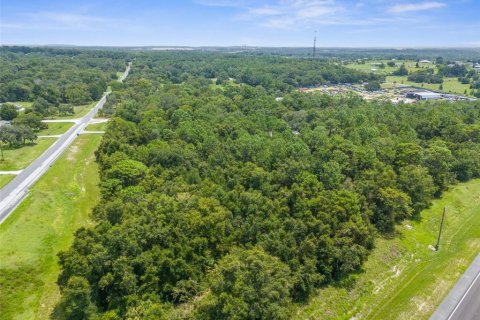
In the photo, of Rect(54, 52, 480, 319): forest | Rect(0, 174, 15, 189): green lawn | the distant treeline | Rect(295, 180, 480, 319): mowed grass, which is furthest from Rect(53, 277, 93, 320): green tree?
the distant treeline

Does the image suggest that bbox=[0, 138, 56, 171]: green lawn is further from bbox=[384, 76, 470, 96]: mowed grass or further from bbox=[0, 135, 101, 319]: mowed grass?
bbox=[384, 76, 470, 96]: mowed grass

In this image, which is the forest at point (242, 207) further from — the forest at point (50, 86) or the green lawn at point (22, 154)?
the forest at point (50, 86)

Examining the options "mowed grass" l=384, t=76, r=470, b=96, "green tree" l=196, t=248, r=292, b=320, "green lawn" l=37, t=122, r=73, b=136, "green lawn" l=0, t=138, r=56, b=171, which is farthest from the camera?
"mowed grass" l=384, t=76, r=470, b=96

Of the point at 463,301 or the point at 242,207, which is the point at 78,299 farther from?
the point at 463,301

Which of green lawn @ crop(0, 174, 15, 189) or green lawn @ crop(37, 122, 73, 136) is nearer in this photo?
green lawn @ crop(0, 174, 15, 189)

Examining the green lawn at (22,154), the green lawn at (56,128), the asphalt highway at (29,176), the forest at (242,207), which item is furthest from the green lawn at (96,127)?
the forest at (242,207)

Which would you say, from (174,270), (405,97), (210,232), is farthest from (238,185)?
(405,97)

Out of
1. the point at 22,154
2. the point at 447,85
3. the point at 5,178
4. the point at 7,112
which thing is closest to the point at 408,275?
the point at 5,178
